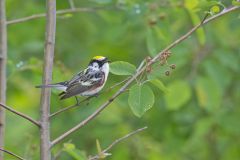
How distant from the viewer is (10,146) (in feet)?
23.7

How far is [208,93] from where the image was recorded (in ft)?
21.6

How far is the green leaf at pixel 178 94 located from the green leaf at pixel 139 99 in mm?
2855

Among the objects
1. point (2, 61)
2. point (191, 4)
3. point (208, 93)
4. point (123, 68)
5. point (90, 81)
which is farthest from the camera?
point (208, 93)

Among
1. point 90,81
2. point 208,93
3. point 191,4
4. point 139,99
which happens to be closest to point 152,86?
point 208,93

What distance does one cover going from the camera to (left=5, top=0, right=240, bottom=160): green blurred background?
6.59 meters

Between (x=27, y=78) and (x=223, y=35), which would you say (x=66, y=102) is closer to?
(x=27, y=78)

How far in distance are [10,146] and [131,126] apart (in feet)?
4.37

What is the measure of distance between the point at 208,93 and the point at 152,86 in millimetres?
560

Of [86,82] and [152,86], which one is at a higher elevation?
[86,82]

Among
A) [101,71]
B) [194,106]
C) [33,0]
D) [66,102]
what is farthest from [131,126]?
[101,71]

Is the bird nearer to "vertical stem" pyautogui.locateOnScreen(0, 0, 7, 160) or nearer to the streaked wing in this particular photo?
the streaked wing

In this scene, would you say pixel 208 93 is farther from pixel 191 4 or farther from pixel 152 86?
pixel 191 4

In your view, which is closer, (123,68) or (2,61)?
(123,68)

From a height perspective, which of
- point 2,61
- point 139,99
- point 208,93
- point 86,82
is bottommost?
point 208,93
